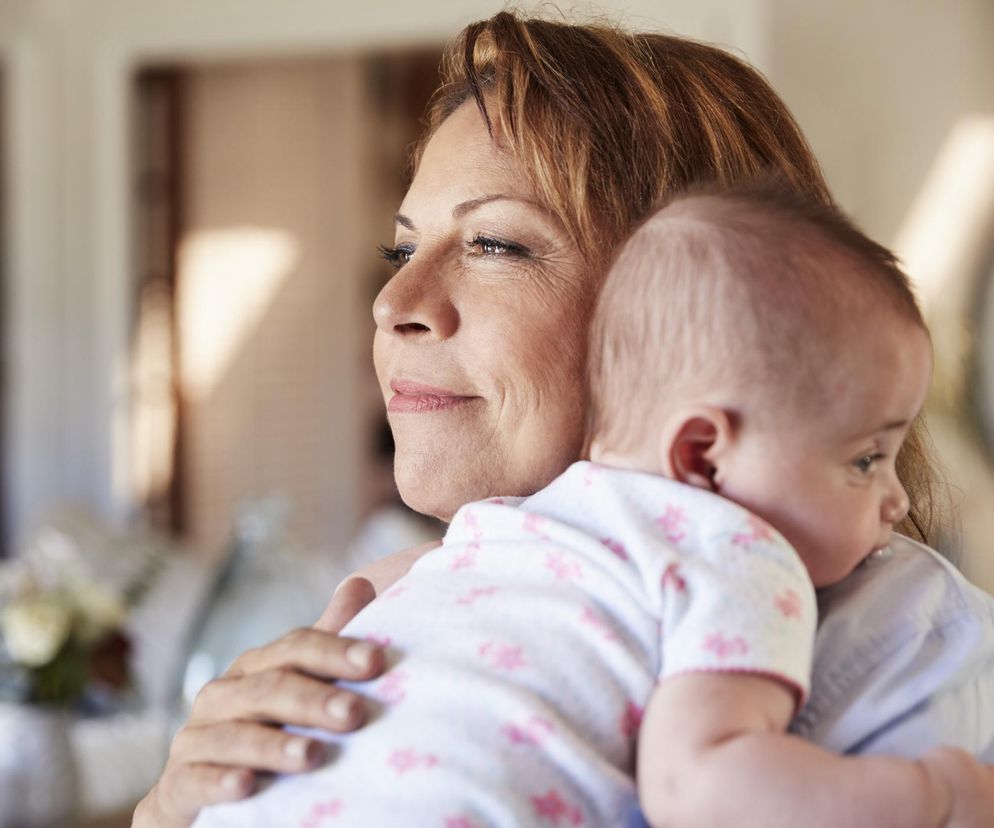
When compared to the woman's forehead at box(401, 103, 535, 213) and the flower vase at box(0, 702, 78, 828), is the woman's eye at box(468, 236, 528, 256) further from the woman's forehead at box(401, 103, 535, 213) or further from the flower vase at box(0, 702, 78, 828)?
the flower vase at box(0, 702, 78, 828)

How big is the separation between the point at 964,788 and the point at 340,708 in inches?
14.4

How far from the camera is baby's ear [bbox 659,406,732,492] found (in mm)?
802

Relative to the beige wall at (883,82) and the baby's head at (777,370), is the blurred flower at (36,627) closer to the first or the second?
the baby's head at (777,370)

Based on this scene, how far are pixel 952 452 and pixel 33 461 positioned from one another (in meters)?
3.57

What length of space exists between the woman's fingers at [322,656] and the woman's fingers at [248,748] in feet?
0.15

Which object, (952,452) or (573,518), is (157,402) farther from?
(573,518)

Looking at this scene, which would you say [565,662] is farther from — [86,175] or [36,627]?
[86,175]

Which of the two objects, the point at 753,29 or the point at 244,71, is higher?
the point at 753,29

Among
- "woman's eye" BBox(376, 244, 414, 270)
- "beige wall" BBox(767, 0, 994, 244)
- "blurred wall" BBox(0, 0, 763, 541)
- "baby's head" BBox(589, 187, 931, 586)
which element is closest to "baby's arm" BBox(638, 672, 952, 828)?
"baby's head" BBox(589, 187, 931, 586)

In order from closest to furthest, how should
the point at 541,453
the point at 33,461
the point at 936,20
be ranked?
1. the point at 541,453
2. the point at 936,20
3. the point at 33,461

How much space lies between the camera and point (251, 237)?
639 centimetres

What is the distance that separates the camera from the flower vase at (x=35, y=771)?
2.44 metres

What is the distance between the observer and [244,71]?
248 inches

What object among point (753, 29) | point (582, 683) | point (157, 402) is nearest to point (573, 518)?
point (582, 683)
